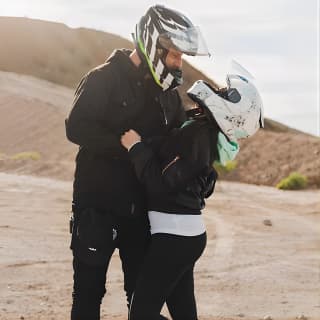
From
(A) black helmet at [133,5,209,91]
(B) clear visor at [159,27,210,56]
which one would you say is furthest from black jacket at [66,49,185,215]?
(B) clear visor at [159,27,210,56]

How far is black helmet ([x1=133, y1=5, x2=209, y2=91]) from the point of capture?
3.77 m

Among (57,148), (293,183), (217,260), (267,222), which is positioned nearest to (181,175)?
(217,260)

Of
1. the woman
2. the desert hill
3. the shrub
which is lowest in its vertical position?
the desert hill

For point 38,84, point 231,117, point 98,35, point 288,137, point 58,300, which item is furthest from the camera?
point 98,35

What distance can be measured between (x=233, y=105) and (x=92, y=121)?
649 mm

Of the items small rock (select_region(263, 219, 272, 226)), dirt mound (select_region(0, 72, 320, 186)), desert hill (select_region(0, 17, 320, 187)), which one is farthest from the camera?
desert hill (select_region(0, 17, 320, 187))

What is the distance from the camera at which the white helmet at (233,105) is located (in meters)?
3.67

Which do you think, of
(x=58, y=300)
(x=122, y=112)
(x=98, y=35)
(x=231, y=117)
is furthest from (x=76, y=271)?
(x=98, y=35)

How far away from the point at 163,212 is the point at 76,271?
0.54 metres

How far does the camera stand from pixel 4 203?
1287 centimetres

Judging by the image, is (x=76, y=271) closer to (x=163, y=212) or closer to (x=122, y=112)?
(x=163, y=212)

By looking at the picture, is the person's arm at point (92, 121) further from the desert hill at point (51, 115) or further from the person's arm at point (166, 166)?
the desert hill at point (51, 115)

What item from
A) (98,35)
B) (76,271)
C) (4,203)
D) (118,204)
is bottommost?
(98,35)

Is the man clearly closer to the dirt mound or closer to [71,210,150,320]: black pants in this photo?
[71,210,150,320]: black pants
